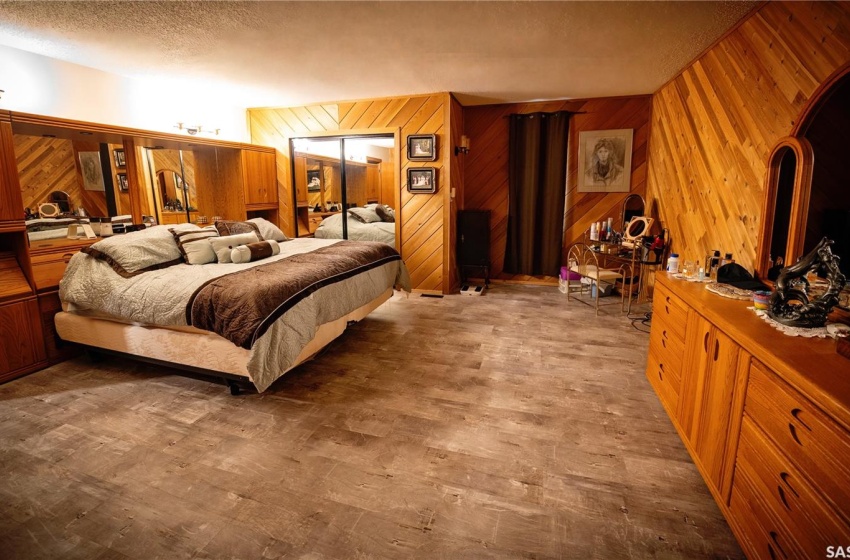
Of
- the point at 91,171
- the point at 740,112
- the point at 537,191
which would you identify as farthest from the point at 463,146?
the point at 91,171

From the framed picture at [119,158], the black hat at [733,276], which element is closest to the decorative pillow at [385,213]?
the framed picture at [119,158]

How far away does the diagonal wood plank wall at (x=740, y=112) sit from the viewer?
2.10m

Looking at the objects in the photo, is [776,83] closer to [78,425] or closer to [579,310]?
[579,310]

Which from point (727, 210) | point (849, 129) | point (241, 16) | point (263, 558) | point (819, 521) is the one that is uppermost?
point (241, 16)

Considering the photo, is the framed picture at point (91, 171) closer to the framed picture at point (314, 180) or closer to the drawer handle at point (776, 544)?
the framed picture at point (314, 180)

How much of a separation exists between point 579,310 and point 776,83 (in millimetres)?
2650

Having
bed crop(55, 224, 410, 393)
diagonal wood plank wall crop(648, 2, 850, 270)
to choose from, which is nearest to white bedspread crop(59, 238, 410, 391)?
bed crop(55, 224, 410, 393)

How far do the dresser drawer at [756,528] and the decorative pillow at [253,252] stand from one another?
3.43 metres

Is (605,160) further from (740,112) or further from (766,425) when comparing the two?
(766,425)

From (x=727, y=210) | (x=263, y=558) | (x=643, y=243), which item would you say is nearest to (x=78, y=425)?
(x=263, y=558)

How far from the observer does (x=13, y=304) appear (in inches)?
113

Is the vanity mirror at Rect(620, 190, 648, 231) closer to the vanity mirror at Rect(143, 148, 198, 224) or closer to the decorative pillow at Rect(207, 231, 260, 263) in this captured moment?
the decorative pillow at Rect(207, 231, 260, 263)

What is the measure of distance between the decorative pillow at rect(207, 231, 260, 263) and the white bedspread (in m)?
0.14

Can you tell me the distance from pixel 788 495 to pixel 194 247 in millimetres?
3877
